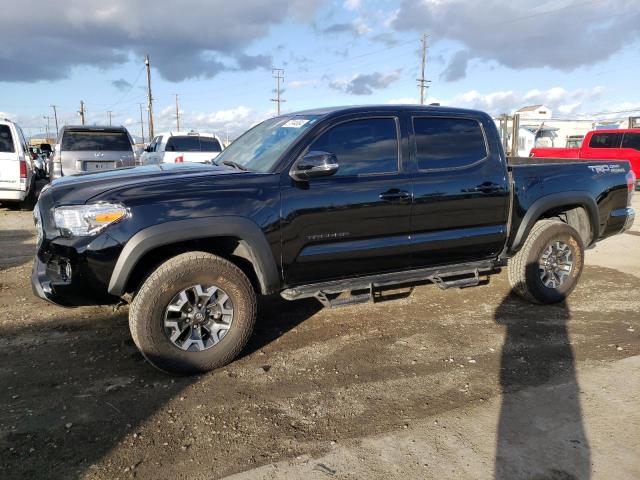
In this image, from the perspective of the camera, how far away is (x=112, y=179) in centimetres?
362

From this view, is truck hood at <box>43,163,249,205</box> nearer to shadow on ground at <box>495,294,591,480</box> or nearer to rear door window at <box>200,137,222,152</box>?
shadow on ground at <box>495,294,591,480</box>

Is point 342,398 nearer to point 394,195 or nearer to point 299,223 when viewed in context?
point 299,223

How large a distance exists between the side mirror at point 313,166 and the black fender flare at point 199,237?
49cm

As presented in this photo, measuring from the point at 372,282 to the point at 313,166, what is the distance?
1130 millimetres

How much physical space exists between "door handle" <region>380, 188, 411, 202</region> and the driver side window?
0.57 feet

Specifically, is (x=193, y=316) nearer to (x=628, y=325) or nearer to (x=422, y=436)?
(x=422, y=436)

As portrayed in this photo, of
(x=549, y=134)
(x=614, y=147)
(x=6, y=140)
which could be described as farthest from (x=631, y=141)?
(x=6, y=140)

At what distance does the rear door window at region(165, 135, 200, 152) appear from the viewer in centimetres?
1237

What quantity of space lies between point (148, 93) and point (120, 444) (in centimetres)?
3974

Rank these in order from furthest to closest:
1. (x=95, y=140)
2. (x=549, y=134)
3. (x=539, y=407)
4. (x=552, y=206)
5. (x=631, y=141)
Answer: (x=549, y=134), (x=631, y=141), (x=95, y=140), (x=552, y=206), (x=539, y=407)

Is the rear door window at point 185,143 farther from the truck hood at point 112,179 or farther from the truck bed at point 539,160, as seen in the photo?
the truck hood at point 112,179

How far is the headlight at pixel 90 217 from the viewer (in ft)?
10.8

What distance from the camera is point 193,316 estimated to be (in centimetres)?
358

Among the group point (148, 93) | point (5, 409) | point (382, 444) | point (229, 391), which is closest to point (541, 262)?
point (382, 444)
